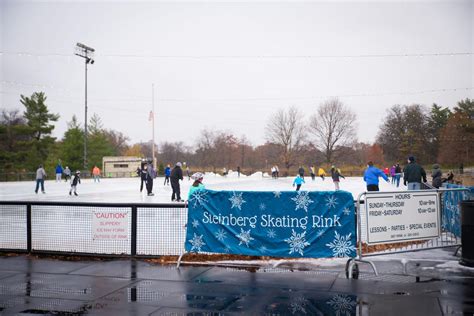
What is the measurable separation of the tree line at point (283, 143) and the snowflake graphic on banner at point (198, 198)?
62.9 m

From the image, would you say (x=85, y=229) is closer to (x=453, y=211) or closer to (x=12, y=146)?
(x=453, y=211)

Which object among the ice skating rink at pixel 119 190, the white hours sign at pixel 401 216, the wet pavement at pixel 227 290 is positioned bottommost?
the wet pavement at pixel 227 290

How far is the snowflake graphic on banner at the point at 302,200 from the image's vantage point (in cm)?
734

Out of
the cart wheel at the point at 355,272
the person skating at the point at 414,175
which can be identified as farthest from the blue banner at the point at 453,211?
the cart wheel at the point at 355,272

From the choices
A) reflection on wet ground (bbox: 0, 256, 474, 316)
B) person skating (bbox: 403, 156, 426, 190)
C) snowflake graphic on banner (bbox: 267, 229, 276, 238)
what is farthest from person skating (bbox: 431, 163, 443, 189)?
snowflake graphic on banner (bbox: 267, 229, 276, 238)

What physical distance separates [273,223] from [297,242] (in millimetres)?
537

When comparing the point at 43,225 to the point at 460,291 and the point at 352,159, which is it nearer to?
the point at 460,291

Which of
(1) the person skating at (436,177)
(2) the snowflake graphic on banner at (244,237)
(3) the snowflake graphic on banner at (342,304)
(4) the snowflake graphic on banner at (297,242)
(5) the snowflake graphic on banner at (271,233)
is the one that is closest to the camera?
(3) the snowflake graphic on banner at (342,304)

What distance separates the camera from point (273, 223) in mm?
7492

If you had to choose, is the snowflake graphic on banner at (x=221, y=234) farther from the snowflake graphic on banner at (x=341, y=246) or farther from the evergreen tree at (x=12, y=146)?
the evergreen tree at (x=12, y=146)

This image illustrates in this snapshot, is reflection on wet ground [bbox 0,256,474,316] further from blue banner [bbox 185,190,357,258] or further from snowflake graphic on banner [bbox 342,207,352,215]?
snowflake graphic on banner [bbox 342,207,352,215]

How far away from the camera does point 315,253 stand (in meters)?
7.20

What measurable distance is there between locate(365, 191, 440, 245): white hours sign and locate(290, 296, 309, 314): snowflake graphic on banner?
1900mm

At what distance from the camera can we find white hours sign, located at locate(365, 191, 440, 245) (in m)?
7.05
